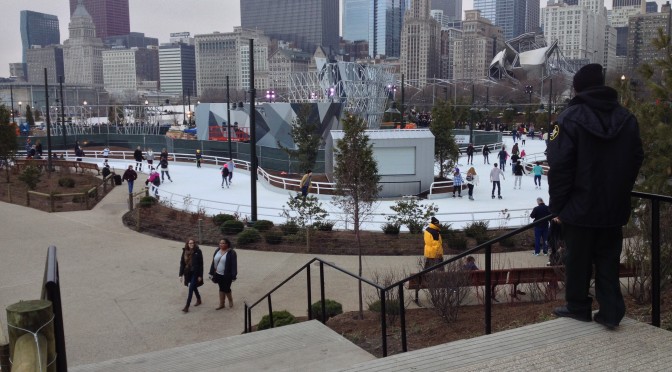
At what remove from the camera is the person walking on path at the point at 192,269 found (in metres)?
11.6

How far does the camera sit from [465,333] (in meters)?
7.58

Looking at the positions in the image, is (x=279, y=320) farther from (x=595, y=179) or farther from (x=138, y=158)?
(x=138, y=158)

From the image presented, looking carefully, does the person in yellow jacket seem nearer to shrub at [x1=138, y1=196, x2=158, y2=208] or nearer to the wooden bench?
the wooden bench

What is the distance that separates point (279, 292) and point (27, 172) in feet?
63.9

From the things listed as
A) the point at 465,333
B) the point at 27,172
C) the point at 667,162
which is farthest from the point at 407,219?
the point at 27,172

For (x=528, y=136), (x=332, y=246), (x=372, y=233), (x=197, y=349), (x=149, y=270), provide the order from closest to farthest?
(x=197, y=349), (x=149, y=270), (x=332, y=246), (x=372, y=233), (x=528, y=136)

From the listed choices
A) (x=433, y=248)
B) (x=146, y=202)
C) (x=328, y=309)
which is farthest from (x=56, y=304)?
(x=146, y=202)

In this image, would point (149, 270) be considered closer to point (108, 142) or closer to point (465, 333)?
point (465, 333)

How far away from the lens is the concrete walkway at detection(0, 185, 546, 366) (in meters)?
10.3

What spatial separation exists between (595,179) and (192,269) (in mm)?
8839

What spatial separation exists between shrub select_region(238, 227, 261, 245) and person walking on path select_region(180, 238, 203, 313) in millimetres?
5033

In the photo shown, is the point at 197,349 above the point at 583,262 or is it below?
below

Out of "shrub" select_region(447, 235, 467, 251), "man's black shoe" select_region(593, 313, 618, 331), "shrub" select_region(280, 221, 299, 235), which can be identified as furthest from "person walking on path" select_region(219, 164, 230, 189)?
"man's black shoe" select_region(593, 313, 618, 331)

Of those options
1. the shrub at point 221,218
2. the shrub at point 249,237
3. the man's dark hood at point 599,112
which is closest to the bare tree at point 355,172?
the shrub at point 249,237
